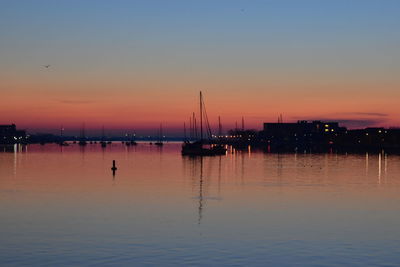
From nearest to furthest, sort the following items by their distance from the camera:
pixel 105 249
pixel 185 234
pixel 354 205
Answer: pixel 105 249, pixel 185 234, pixel 354 205

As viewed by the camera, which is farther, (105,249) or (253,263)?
(105,249)

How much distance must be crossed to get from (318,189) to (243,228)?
2817cm

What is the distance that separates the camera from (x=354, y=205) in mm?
48781

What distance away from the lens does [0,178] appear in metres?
77.8

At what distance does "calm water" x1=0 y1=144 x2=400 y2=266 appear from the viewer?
94.2 ft

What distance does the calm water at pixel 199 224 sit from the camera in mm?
28703

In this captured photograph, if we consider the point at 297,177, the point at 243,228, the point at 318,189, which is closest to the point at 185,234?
the point at 243,228

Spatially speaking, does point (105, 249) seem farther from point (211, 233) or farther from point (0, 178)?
point (0, 178)

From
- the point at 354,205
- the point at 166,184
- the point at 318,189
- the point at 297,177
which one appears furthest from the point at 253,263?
the point at 297,177

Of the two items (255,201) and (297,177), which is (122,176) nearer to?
(297,177)

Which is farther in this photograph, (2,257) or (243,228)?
(243,228)

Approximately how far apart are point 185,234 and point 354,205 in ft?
63.3

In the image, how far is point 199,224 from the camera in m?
38.7

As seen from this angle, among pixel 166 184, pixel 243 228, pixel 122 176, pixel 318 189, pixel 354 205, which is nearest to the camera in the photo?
pixel 243 228
